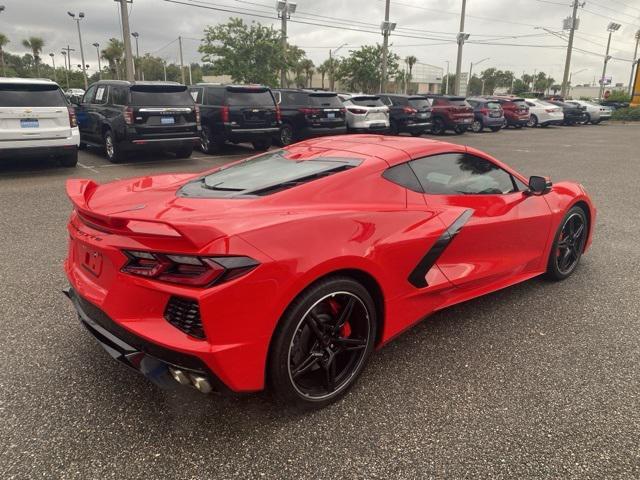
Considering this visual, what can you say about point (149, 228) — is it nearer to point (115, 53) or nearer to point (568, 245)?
point (568, 245)

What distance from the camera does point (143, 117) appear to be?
10.1 m

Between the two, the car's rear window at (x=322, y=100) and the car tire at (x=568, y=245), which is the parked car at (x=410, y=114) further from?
the car tire at (x=568, y=245)

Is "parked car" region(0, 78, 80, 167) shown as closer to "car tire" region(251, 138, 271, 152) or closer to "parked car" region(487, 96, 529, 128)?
"car tire" region(251, 138, 271, 152)

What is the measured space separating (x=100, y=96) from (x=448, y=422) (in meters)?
11.2

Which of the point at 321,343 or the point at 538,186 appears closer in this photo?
the point at 321,343

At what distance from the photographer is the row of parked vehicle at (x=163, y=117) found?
28.7 feet

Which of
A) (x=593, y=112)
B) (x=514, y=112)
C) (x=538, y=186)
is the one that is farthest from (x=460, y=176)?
(x=593, y=112)

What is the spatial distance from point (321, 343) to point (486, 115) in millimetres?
22628

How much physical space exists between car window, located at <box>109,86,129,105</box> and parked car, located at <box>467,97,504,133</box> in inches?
666

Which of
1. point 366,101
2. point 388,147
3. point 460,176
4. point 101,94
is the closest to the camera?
point 388,147

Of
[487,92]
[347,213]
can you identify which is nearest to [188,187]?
[347,213]

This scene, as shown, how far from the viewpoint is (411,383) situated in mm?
2793

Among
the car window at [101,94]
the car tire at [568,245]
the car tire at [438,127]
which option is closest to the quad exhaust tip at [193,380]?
the car tire at [568,245]

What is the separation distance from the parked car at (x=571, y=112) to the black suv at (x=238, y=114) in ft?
76.4
